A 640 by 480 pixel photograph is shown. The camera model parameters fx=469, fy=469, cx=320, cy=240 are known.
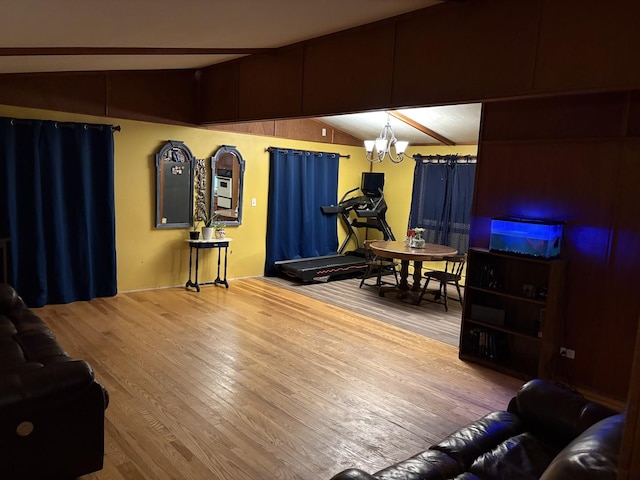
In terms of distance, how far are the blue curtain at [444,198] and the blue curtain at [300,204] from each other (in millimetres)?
1435

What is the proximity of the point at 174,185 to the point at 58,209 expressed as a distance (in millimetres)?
1451

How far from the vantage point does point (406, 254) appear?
5926mm

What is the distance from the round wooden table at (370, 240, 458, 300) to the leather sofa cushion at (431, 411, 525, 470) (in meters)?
3.45

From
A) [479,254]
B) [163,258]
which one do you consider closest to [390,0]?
[479,254]

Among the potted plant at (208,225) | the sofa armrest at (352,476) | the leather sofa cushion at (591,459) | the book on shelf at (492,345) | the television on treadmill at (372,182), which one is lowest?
the book on shelf at (492,345)

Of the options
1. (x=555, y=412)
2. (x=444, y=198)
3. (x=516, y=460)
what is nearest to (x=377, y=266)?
(x=444, y=198)

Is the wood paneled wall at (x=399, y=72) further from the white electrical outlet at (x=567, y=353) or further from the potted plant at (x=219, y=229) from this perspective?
the white electrical outlet at (x=567, y=353)

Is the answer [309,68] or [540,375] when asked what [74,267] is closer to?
[309,68]

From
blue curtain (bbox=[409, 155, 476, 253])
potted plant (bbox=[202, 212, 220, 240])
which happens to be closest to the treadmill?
blue curtain (bbox=[409, 155, 476, 253])

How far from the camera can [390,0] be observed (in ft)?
10.9

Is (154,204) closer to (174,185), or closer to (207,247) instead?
(174,185)

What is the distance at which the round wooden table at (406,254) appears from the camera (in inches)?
232

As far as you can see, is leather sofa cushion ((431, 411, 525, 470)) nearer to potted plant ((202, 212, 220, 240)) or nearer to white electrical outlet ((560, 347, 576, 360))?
white electrical outlet ((560, 347, 576, 360))

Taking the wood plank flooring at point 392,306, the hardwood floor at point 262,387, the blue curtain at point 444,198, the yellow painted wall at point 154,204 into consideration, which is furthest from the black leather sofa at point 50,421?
the blue curtain at point 444,198
